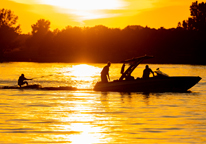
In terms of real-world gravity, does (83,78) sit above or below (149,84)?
below

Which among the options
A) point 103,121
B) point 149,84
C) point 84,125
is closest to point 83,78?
point 149,84

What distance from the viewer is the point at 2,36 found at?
163m

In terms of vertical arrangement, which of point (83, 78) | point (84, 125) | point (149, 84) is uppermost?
point (149, 84)

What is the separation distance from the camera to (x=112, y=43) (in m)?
178

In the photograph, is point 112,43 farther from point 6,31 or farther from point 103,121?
point 103,121

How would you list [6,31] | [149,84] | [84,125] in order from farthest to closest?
1. [6,31]
2. [149,84]
3. [84,125]

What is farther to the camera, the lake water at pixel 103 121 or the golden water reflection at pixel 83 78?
the golden water reflection at pixel 83 78

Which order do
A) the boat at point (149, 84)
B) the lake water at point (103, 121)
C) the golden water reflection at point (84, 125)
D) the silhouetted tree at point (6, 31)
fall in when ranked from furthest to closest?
the silhouetted tree at point (6, 31) < the boat at point (149, 84) < the lake water at point (103, 121) < the golden water reflection at point (84, 125)

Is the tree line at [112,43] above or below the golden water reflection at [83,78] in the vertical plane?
above

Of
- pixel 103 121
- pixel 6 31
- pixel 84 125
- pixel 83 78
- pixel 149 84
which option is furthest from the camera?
pixel 6 31

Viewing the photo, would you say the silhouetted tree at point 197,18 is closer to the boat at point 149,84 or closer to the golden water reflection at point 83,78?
the golden water reflection at point 83,78

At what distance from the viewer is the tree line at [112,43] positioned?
532 feet

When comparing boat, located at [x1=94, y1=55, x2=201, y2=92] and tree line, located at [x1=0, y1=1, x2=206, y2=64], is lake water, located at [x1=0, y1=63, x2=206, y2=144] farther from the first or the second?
tree line, located at [x1=0, y1=1, x2=206, y2=64]

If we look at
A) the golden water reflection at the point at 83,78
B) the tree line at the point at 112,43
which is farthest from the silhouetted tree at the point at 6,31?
the golden water reflection at the point at 83,78
